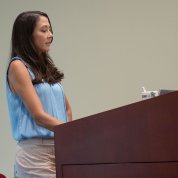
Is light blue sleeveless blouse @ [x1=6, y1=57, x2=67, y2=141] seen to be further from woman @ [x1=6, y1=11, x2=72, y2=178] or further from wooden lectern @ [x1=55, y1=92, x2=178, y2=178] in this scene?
wooden lectern @ [x1=55, y1=92, x2=178, y2=178]

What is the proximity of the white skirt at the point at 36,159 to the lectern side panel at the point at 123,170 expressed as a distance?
0.65ft

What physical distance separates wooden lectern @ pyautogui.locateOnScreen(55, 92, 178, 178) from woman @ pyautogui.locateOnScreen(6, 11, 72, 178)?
173mm

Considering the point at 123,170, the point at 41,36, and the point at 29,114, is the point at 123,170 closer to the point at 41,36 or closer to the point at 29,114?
the point at 29,114

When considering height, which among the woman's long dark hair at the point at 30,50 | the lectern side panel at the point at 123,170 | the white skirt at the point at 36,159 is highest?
the woman's long dark hair at the point at 30,50

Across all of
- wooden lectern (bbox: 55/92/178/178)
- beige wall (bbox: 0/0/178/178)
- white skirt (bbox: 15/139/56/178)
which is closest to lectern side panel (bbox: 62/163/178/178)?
wooden lectern (bbox: 55/92/178/178)

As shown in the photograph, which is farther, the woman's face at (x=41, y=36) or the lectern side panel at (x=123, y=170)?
the woman's face at (x=41, y=36)

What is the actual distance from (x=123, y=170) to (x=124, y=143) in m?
0.07

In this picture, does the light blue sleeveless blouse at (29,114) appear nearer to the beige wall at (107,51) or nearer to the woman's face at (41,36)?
the woman's face at (41,36)

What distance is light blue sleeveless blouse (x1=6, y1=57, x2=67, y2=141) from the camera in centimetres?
150

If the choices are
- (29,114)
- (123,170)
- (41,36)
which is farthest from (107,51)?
(123,170)

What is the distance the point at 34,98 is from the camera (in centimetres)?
147

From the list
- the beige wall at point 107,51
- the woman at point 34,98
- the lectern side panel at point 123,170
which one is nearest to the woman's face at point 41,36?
the woman at point 34,98

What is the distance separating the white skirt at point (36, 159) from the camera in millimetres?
1465

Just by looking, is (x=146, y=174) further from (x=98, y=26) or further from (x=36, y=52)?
(x=98, y=26)
